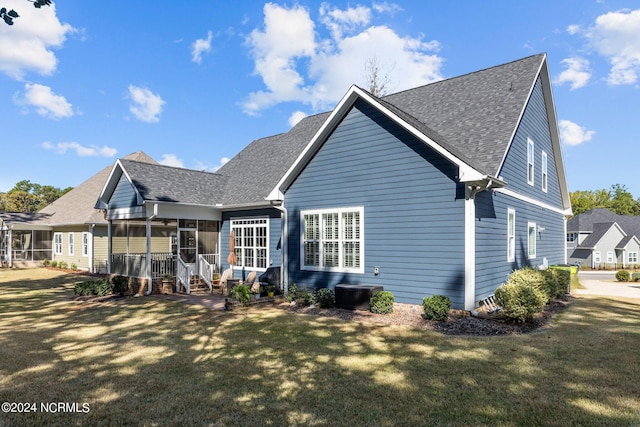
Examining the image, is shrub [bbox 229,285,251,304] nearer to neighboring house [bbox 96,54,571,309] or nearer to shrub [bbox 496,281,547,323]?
neighboring house [bbox 96,54,571,309]

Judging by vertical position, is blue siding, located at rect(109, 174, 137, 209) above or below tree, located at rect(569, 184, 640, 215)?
below

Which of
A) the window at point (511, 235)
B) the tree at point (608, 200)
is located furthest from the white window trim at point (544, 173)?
the tree at point (608, 200)

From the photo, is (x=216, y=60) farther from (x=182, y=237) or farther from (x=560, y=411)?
(x=560, y=411)

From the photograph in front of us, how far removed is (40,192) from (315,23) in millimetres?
75651

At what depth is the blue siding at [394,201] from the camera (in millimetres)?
9906

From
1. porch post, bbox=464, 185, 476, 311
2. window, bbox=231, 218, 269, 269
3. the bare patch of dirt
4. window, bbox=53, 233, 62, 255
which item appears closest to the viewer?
the bare patch of dirt

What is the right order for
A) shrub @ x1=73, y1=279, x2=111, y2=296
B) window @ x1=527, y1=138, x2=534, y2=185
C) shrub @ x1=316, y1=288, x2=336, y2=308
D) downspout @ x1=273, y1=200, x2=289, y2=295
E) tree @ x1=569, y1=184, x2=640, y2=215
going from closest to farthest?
shrub @ x1=316, y1=288, x2=336, y2=308 < downspout @ x1=273, y1=200, x2=289, y2=295 < window @ x1=527, y1=138, x2=534, y2=185 < shrub @ x1=73, y1=279, x2=111, y2=296 < tree @ x1=569, y1=184, x2=640, y2=215

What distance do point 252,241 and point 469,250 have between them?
9.30 m

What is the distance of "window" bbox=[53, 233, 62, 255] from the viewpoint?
27.5 meters

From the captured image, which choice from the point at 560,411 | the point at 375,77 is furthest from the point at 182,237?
the point at 375,77

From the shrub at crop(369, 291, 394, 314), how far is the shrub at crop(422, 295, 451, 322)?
107 centimetres

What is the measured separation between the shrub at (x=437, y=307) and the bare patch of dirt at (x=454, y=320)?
0.43ft

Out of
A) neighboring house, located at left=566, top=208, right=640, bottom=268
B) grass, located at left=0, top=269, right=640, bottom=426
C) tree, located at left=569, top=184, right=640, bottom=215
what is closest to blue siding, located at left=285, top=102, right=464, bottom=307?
grass, located at left=0, top=269, right=640, bottom=426

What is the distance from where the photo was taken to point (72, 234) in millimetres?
26016
